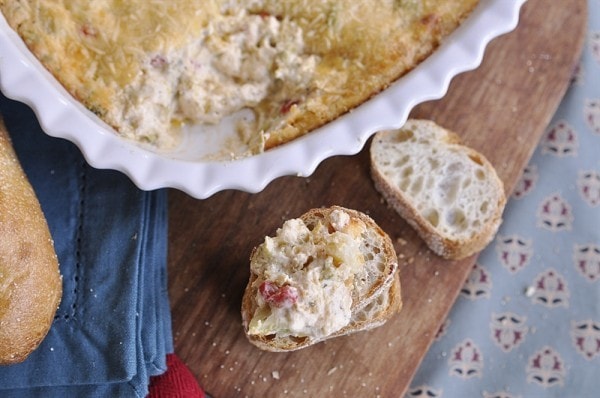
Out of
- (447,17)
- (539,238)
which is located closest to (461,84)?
(447,17)

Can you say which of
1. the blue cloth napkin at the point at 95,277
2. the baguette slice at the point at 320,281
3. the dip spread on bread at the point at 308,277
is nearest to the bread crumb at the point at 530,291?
the baguette slice at the point at 320,281

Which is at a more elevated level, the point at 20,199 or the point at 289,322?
the point at 20,199

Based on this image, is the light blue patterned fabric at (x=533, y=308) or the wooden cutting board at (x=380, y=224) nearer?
the wooden cutting board at (x=380, y=224)

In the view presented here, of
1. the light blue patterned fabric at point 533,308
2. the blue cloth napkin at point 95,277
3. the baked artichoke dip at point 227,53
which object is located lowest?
the light blue patterned fabric at point 533,308

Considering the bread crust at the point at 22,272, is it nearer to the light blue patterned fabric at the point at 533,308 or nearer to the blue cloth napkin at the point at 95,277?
the blue cloth napkin at the point at 95,277

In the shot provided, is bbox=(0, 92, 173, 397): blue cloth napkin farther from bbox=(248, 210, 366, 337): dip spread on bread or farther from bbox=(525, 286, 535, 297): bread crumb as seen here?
bbox=(525, 286, 535, 297): bread crumb

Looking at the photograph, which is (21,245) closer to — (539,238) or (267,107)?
(267,107)

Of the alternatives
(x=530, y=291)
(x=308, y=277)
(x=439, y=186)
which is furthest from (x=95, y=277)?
(x=530, y=291)
